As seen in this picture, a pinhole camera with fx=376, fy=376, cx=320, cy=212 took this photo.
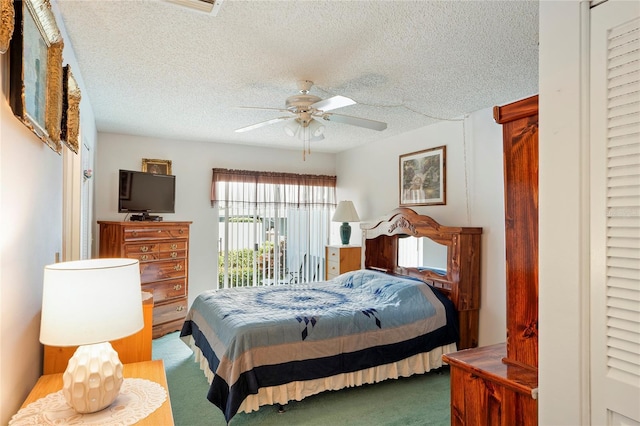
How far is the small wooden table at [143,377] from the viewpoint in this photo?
1.28m

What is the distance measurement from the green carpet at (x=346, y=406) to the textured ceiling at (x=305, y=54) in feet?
7.88

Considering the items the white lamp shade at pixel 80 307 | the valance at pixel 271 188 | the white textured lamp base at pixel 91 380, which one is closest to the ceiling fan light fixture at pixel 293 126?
the white lamp shade at pixel 80 307

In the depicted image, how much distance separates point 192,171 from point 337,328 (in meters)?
3.38

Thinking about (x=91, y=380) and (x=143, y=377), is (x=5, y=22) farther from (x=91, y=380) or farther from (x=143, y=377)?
(x=143, y=377)

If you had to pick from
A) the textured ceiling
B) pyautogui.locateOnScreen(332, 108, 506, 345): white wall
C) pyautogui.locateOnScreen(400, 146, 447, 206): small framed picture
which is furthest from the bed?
the textured ceiling

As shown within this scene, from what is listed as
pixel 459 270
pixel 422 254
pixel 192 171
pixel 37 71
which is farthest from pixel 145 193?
pixel 459 270

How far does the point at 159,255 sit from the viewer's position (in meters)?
4.44

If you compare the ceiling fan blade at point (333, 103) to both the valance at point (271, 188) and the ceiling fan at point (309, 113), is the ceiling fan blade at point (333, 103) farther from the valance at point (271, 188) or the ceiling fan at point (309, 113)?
the valance at point (271, 188)

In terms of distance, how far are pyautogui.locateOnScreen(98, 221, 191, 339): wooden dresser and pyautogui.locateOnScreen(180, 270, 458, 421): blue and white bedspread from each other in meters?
1.12

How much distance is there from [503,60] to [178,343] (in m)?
4.04

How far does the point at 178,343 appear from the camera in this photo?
13.5ft

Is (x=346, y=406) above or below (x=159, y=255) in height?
below

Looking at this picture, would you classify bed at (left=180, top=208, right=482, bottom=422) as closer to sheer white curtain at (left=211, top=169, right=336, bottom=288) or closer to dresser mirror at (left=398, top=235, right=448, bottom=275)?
dresser mirror at (left=398, top=235, right=448, bottom=275)

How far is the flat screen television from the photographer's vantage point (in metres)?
4.52
